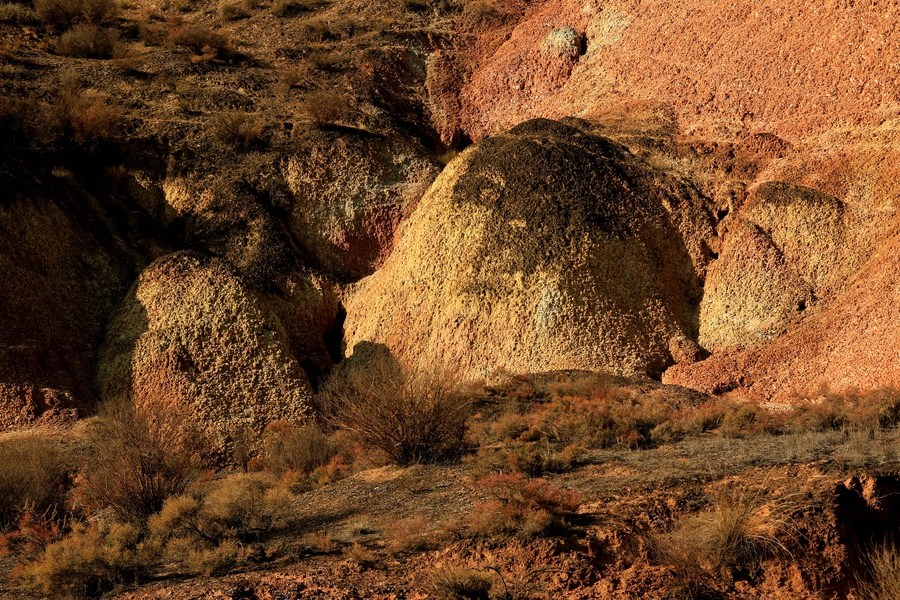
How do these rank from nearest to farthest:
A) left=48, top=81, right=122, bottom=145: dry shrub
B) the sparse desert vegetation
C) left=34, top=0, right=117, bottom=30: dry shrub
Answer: the sparse desert vegetation < left=48, top=81, right=122, bottom=145: dry shrub < left=34, top=0, right=117, bottom=30: dry shrub

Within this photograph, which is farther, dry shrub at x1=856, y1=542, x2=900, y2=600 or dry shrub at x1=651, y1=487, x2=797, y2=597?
dry shrub at x1=651, y1=487, x2=797, y2=597

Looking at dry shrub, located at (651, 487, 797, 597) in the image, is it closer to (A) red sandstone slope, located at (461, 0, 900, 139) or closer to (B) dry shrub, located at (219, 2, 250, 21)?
(A) red sandstone slope, located at (461, 0, 900, 139)

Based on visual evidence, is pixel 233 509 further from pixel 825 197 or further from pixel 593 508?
pixel 825 197

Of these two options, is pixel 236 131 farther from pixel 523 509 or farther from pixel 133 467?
pixel 523 509

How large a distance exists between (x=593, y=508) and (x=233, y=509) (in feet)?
16.6

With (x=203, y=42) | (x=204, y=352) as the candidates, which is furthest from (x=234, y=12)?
(x=204, y=352)

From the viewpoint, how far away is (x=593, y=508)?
13.8 m

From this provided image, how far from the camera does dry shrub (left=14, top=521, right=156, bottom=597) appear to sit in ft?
44.3

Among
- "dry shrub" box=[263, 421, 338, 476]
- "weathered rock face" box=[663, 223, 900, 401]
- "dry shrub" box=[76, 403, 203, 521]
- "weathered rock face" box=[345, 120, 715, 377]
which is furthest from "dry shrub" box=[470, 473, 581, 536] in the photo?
"weathered rock face" box=[345, 120, 715, 377]

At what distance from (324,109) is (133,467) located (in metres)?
19.6

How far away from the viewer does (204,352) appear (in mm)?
28250

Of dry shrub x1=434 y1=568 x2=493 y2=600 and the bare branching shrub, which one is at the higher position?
the bare branching shrub

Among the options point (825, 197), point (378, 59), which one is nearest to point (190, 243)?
point (378, 59)

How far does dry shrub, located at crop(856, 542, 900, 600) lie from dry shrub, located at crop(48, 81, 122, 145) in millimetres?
27880
